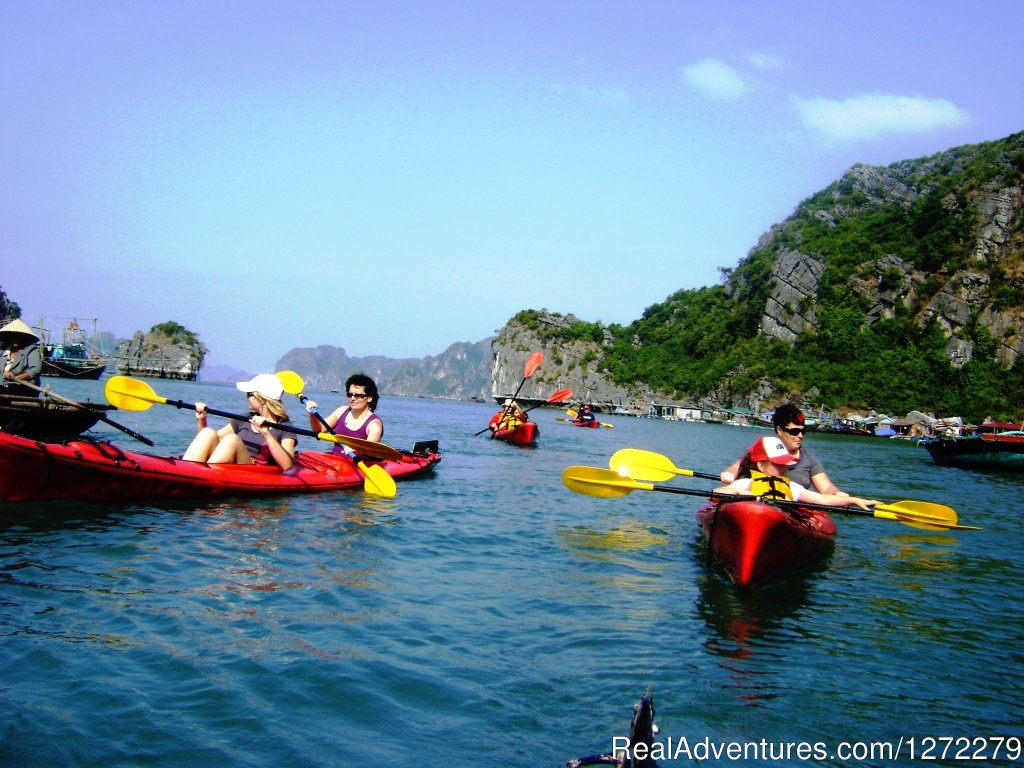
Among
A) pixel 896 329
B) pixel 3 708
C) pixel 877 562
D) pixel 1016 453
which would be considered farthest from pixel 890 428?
pixel 3 708

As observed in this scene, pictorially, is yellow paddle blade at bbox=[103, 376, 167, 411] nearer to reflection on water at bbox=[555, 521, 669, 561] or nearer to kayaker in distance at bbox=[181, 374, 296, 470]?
kayaker in distance at bbox=[181, 374, 296, 470]

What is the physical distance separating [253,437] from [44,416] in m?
4.54

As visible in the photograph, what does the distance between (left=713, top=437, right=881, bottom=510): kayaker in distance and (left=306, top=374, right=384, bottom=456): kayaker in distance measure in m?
5.42

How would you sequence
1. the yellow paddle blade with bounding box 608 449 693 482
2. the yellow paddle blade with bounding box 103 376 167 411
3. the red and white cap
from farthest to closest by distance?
the yellow paddle blade with bounding box 103 376 167 411, the yellow paddle blade with bounding box 608 449 693 482, the red and white cap

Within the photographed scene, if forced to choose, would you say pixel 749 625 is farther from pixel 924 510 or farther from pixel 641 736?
pixel 924 510

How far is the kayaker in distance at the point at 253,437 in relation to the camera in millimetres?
9328

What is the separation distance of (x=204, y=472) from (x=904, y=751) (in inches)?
310

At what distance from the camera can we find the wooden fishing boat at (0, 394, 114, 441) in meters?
10.7

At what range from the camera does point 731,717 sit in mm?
4160

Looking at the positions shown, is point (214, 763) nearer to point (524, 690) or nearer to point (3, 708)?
point (3, 708)

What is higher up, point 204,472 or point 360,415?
point 360,415

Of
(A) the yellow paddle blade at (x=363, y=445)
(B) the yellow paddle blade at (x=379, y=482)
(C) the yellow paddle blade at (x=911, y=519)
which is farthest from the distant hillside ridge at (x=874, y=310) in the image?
(B) the yellow paddle blade at (x=379, y=482)

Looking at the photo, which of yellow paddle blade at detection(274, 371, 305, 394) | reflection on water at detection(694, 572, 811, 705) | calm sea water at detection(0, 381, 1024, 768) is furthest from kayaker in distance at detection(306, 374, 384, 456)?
reflection on water at detection(694, 572, 811, 705)

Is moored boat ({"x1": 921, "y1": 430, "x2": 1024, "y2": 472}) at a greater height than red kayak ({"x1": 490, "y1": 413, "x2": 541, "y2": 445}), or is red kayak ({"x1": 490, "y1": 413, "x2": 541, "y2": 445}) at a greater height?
moored boat ({"x1": 921, "y1": 430, "x2": 1024, "y2": 472})
